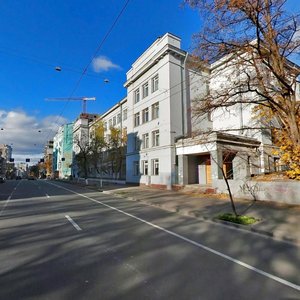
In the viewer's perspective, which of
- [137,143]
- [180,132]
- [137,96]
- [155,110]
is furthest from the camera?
[137,96]

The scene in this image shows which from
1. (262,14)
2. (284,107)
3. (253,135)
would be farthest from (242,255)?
(253,135)

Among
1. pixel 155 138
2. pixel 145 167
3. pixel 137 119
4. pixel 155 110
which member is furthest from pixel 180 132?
pixel 137 119

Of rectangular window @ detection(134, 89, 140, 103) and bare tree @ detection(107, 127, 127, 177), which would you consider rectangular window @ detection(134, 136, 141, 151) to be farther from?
bare tree @ detection(107, 127, 127, 177)

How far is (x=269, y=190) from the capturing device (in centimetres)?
1595

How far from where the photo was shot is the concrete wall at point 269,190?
577 inches

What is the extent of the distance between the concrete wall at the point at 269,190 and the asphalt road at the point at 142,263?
7219 millimetres

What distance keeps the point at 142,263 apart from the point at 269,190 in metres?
12.4

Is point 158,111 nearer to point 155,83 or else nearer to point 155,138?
point 155,138

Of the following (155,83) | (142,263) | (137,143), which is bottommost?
(142,263)

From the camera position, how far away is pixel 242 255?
6473mm

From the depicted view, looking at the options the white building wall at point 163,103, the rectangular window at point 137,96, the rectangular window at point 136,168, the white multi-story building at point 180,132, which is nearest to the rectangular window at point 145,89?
the white multi-story building at point 180,132

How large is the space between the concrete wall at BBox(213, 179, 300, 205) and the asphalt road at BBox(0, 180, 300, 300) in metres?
7.22

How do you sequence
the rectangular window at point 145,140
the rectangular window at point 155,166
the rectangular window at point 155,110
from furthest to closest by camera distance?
the rectangular window at point 145,140 < the rectangular window at point 155,110 < the rectangular window at point 155,166

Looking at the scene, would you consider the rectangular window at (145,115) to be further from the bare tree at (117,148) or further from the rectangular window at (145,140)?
the bare tree at (117,148)
